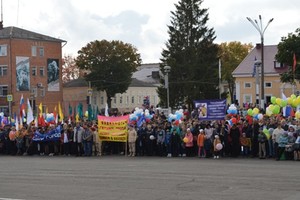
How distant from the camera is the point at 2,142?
32.2 metres

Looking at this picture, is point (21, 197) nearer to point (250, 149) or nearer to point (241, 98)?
point (250, 149)

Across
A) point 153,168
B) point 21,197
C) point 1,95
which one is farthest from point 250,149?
point 1,95

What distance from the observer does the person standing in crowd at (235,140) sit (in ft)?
83.2

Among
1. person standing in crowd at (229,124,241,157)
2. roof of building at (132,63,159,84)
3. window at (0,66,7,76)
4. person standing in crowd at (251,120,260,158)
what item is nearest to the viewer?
person standing in crowd at (251,120,260,158)

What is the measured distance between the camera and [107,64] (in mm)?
98000

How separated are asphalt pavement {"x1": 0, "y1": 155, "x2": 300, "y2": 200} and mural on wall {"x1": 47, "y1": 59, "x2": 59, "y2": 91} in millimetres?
67201

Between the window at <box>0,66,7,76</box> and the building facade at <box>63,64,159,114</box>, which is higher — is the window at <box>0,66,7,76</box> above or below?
above

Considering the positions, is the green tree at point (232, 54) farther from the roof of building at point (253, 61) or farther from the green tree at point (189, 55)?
the green tree at point (189, 55)

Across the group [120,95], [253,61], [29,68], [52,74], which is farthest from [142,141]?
[120,95]

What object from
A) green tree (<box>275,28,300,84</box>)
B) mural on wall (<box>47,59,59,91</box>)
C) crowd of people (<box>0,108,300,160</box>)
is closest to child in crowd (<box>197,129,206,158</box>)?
crowd of people (<box>0,108,300,160</box>)

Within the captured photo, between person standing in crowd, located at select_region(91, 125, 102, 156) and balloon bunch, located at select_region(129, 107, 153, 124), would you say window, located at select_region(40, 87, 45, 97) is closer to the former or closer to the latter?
balloon bunch, located at select_region(129, 107, 153, 124)

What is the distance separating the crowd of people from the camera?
2422 cm

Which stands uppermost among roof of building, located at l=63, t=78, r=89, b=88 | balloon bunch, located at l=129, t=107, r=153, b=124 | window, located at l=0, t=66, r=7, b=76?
window, located at l=0, t=66, r=7, b=76

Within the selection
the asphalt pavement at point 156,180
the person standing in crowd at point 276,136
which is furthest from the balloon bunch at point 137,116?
the person standing in crowd at point 276,136
